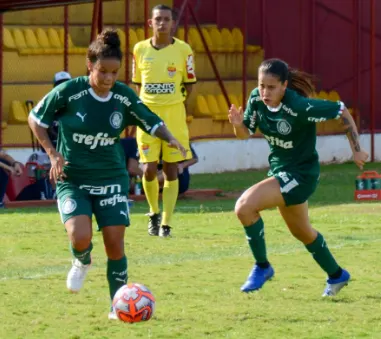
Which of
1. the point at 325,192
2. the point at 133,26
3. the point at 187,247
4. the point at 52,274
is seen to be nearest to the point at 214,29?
the point at 133,26

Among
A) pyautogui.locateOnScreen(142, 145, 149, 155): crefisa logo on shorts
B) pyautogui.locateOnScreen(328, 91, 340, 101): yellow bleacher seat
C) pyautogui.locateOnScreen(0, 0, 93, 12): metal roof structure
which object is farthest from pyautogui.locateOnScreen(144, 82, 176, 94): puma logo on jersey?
pyautogui.locateOnScreen(328, 91, 340, 101): yellow bleacher seat

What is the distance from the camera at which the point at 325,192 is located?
1789 cm

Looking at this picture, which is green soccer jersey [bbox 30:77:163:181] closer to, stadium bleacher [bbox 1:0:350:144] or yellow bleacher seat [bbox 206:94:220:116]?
stadium bleacher [bbox 1:0:350:144]

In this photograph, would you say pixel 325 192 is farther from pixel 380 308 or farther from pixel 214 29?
pixel 380 308

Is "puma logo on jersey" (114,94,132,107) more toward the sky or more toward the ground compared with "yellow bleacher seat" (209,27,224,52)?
more toward the sky

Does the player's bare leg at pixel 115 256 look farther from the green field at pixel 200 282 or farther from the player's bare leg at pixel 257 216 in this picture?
the player's bare leg at pixel 257 216

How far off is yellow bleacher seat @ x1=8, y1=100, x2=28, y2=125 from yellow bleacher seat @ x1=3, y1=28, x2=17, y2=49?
1310 millimetres

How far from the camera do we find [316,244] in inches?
362

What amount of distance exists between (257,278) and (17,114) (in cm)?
1135

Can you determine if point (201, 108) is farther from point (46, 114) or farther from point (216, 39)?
point (46, 114)

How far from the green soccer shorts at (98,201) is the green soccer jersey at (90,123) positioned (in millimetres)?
57

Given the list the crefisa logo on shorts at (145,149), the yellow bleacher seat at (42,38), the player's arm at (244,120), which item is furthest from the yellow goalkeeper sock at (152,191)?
the yellow bleacher seat at (42,38)

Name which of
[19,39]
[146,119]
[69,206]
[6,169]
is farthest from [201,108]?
[69,206]

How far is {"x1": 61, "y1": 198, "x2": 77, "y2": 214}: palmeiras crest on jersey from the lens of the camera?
816cm
